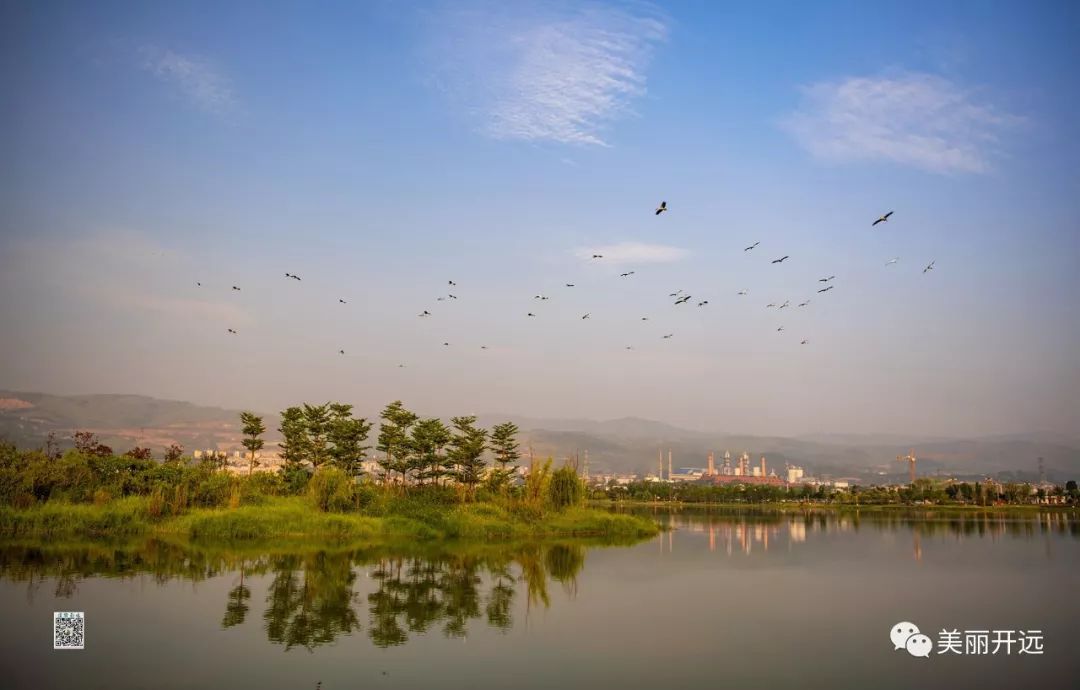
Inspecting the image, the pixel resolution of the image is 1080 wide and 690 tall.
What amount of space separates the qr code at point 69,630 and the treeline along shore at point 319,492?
15293 mm

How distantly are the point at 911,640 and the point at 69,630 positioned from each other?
55.3ft

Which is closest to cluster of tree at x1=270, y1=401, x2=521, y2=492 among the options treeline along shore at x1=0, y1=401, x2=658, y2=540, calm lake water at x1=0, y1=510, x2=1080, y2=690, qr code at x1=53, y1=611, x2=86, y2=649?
treeline along shore at x1=0, y1=401, x2=658, y2=540

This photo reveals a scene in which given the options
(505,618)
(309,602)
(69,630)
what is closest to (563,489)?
(505,618)

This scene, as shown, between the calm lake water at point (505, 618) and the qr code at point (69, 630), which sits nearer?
the calm lake water at point (505, 618)

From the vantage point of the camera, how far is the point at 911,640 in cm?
1586

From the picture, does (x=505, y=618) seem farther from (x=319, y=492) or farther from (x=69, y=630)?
(x=319, y=492)

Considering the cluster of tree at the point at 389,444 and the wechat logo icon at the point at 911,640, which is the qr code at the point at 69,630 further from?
the cluster of tree at the point at 389,444

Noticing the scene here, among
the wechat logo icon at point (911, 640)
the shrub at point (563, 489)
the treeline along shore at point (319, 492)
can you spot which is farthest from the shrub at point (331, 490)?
the wechat logo icon at point (911, 640)

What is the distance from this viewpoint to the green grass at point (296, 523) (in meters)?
28.7

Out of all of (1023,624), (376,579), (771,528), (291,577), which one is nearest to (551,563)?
(376,579)

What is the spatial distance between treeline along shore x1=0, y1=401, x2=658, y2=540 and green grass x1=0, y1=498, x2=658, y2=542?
5 cm

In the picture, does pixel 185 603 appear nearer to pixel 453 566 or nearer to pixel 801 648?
pixel 453 566

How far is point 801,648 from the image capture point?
1527 cm

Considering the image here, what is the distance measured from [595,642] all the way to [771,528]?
39.6 meters
